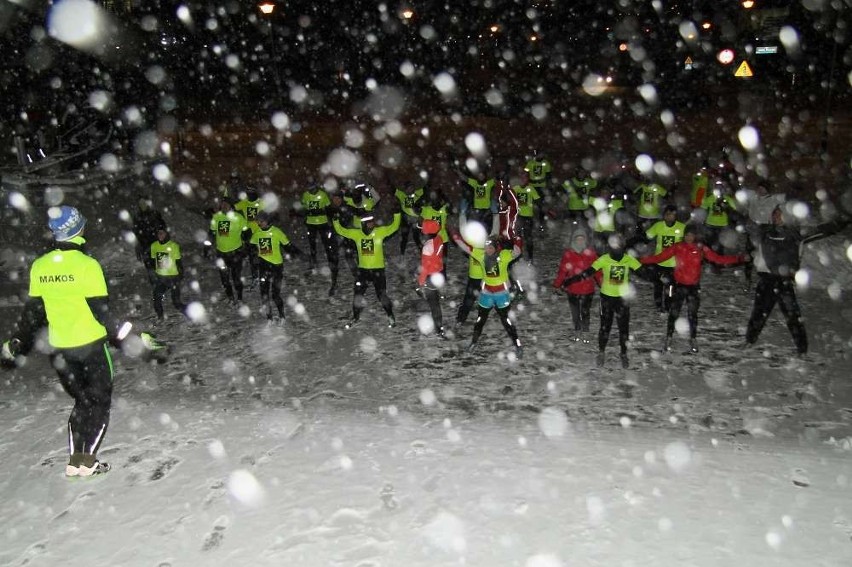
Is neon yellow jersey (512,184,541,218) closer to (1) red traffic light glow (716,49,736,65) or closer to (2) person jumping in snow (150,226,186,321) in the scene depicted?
(2) person jumping in snow (150,226,186,321)

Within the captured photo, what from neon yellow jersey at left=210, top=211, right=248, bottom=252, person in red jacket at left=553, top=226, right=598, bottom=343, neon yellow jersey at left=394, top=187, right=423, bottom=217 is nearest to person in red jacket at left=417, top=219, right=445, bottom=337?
person in red jacket at left=553, top=226, right=598, bottom=343

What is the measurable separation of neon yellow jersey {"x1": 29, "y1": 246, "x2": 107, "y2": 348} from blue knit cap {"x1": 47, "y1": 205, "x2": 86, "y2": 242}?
0.42ft

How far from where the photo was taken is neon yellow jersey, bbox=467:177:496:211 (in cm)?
1359

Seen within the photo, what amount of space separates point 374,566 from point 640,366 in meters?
4.88

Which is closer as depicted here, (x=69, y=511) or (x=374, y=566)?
(x=374, y=566)

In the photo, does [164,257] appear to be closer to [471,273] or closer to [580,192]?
[471,273]

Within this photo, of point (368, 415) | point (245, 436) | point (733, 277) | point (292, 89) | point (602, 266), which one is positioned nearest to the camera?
point (245, 436)

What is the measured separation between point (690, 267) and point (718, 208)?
11.3ft

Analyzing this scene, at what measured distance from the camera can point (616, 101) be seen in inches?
1496

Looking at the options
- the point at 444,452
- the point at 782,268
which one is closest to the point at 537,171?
the point at 782,268

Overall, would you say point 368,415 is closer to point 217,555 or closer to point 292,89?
point 217,555

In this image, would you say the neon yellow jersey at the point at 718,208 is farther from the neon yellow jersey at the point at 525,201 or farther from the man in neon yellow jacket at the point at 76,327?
the man in neon yellow jacket at the point at 76,327

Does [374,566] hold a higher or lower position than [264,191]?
lower

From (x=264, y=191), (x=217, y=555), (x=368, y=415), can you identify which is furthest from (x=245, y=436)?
(x=264, y=191)
